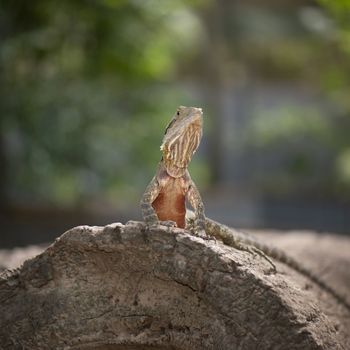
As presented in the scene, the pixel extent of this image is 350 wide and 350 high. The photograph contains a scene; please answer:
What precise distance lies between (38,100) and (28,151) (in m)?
0.70

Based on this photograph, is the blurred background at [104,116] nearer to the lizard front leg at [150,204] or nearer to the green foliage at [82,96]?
the green foliage at [82,96]

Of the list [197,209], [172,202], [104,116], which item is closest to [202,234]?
[197,209]

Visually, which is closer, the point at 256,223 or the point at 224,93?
the point at 256,223

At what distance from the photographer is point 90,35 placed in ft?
34.6

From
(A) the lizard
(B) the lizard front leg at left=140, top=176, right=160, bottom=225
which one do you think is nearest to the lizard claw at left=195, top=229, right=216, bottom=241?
(A) the lizard

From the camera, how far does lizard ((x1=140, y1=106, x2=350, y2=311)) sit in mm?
3275

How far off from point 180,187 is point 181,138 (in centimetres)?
27

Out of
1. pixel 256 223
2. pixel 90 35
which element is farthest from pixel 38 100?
pixel 256 223

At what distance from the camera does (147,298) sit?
297cm

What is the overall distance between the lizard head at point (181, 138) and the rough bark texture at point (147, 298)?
0.53 meters

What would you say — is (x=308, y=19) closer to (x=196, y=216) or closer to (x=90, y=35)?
(x=90, y=35)

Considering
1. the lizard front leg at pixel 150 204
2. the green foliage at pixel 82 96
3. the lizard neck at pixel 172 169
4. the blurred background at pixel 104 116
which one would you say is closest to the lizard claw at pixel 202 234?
the lizard front leg at pixel 150 204

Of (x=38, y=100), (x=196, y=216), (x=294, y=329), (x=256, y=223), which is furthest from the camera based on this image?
(x=256, y=223)

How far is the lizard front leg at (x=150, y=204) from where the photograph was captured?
3.05m
